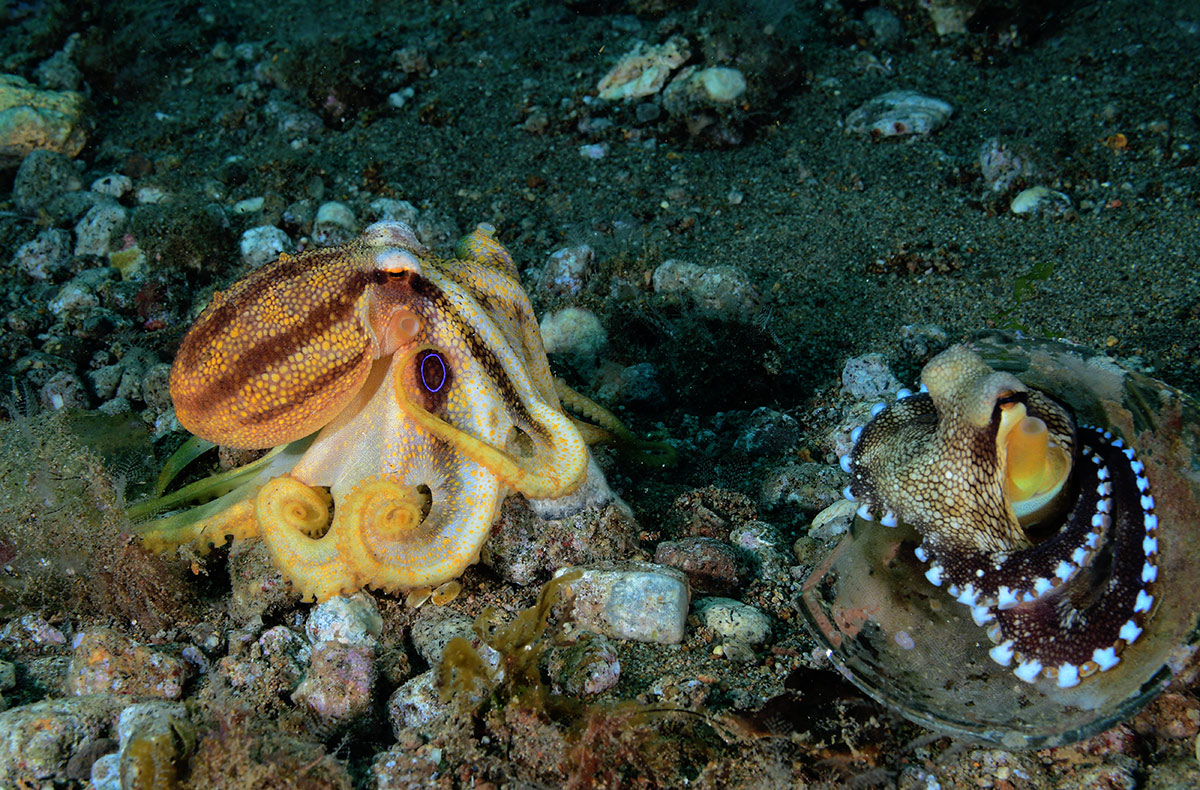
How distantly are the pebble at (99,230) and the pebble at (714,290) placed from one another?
477 cm

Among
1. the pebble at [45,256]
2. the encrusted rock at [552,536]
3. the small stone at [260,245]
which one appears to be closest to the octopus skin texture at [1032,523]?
the encrusted rock at [552,536]

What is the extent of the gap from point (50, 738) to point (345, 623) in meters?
0.98

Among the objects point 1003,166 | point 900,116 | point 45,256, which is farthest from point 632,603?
point 45,256

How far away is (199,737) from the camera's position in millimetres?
2287

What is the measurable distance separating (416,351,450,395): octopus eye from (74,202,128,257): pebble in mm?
4936

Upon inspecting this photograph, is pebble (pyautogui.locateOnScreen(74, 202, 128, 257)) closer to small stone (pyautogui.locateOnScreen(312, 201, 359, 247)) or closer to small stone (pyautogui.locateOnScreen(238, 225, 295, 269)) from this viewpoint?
small stone (pyautogui.locateOnScreen(238, 225, 295, 269))

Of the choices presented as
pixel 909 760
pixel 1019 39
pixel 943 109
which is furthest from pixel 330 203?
pixel 1019 39

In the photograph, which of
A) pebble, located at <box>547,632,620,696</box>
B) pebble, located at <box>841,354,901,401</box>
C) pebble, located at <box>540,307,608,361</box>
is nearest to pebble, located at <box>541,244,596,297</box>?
pebble, located at <box>540,307,608,361</box>

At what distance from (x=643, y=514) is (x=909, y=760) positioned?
5.33 feet

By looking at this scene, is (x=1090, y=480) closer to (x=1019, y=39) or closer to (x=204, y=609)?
(x=204, y=609)

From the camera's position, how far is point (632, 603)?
113 inches

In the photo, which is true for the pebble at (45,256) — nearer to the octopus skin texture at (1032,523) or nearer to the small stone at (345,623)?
the small stone at (345,623)

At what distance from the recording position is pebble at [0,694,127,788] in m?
2.37

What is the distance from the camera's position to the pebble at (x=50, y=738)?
2367 millimetres
